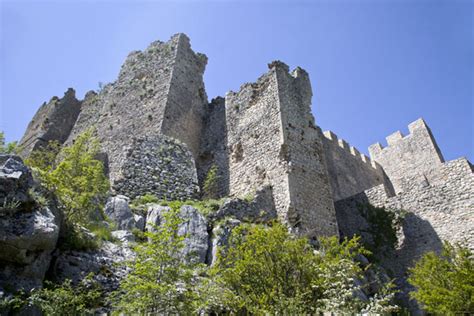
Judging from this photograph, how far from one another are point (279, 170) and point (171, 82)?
7.29m

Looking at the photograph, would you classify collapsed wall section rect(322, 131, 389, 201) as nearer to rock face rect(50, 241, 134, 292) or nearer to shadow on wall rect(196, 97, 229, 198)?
shadow on wall rect(196, 97, 229, 198)

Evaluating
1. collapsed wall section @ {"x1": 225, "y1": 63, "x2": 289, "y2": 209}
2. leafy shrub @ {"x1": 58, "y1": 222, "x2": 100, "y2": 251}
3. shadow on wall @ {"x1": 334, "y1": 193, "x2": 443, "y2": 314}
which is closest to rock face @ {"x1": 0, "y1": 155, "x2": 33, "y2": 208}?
leafy shrub @ {"x1": 58, "y1": 222, "x2": 100, "y2": 251}

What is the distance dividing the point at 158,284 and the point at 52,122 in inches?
687

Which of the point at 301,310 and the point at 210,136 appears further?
the point at 210,136

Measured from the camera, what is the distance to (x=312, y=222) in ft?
36.3

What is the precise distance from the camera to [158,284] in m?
5.92

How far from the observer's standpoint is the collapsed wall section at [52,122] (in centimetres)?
1947

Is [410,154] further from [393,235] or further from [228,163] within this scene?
[228,163]

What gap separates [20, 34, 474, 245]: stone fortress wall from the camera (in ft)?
39.4

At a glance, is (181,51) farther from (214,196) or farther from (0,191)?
(0,191)

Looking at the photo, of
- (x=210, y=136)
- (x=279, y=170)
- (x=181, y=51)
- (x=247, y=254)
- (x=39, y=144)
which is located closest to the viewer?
(x=247, y=254)

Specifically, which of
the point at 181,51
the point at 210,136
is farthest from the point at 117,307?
the point at 181,51

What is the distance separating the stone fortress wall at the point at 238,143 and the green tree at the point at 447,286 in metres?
3.14

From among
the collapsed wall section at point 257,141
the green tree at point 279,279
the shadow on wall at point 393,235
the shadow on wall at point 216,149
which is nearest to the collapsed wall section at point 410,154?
the shadow on wall at point 393,235
